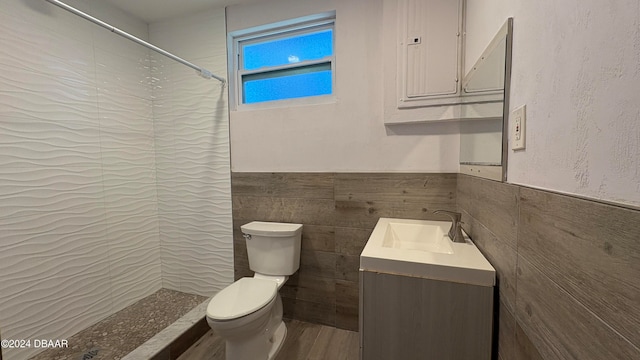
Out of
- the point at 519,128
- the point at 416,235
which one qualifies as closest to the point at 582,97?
the point at 519,128

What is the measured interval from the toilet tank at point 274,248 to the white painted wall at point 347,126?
1.57 feet

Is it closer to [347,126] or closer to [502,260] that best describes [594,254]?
[502,260]

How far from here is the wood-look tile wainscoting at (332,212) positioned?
5.25 ft

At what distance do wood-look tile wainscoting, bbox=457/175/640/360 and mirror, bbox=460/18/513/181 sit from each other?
0.14 metres

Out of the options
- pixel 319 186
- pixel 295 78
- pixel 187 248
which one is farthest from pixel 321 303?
pixel 295 78

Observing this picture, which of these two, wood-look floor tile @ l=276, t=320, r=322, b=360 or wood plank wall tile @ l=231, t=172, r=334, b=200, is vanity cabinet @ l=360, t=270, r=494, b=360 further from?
wood plank wall tile @ l=231, t=172, r=334, b=200

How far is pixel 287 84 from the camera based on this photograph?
194cm

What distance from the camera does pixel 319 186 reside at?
1.80 m

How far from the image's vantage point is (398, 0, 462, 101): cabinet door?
4.67 ft

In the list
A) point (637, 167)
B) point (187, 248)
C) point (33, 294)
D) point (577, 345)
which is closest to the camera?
point (637, 167)

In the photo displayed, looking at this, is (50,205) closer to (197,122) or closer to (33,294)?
(33,294)

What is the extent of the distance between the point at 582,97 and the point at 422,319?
0.81 metres

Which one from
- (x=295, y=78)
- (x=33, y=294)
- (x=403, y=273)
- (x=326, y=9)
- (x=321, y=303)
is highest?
(x=326, y=9)

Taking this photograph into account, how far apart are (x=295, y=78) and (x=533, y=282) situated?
1.83 meters
